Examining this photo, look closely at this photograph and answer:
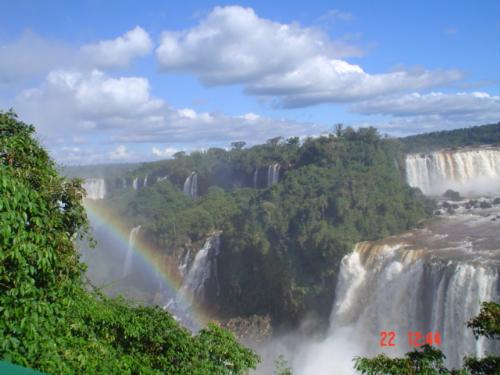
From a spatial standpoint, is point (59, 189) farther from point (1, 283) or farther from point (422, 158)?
point (422, 158)

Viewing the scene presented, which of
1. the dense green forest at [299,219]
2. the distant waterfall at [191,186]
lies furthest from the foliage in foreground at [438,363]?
the distant waterfall at [191,186]

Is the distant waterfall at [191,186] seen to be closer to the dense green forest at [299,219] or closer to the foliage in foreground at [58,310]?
the dense green forest at [299,219]

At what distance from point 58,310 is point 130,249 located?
33.2 metres

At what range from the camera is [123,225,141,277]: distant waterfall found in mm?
34906

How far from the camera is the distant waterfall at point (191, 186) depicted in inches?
1774

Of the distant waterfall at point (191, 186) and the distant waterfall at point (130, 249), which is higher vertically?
the distant waterfall at point (191, 186)

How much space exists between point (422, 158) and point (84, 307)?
29035mm

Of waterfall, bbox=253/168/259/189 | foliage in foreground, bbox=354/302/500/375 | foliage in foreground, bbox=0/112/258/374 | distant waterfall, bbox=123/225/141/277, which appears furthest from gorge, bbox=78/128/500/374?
foliage in foreground, bbox=0/112/258/374

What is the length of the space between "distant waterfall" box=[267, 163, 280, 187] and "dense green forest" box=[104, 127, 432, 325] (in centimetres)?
61

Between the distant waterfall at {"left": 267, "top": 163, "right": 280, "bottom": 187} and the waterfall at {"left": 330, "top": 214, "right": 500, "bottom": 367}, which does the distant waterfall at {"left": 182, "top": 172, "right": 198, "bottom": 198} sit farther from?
the waterfall at {"left": 330, "top": 214, "right": 500, "bottom": 367}
